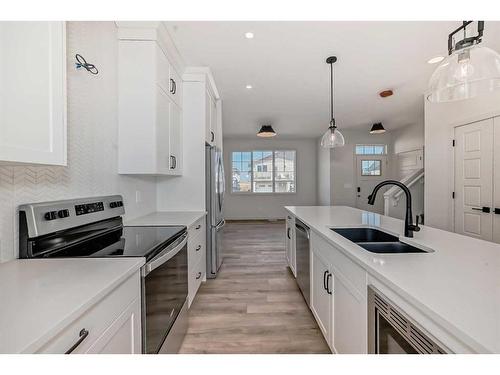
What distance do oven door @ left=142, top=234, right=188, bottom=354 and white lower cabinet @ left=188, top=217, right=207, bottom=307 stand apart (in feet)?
1.56

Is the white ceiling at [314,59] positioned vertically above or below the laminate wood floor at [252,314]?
above

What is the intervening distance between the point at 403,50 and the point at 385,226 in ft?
6.66

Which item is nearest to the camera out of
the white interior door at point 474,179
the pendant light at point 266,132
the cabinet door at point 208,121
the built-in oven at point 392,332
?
the built-in oven at point 392,332

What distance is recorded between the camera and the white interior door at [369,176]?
23.6 feet

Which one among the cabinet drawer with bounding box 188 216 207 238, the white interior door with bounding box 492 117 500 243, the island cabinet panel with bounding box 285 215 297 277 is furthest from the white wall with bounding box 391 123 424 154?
the cabinet drawer with bounding box 188 216 207 238

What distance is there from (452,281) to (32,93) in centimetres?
164

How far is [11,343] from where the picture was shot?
1.70 ft

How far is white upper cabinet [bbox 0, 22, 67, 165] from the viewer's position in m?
0.82

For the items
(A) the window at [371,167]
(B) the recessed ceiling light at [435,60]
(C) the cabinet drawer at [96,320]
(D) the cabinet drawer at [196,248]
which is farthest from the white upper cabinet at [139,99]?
(A) the window at [371,167]

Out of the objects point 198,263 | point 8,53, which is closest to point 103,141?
point 8,53

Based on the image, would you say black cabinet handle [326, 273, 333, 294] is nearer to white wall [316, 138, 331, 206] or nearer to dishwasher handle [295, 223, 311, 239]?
dishwasher handle [295, 223, 311, 239]

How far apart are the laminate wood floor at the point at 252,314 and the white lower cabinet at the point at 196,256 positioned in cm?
17

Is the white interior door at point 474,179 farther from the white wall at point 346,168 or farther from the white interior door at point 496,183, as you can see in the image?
the white wall at point 346,168

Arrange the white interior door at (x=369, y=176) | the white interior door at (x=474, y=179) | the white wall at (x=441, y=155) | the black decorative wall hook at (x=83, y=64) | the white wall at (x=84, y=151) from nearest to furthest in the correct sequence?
the white wall at (x=84, y=151)
the black decorative wall hook at (x=83, y=64)
the white interior door at (x=474, y=179)
the white wall at (x=441, y=155)
the white interior door at (x=369, y=176)
